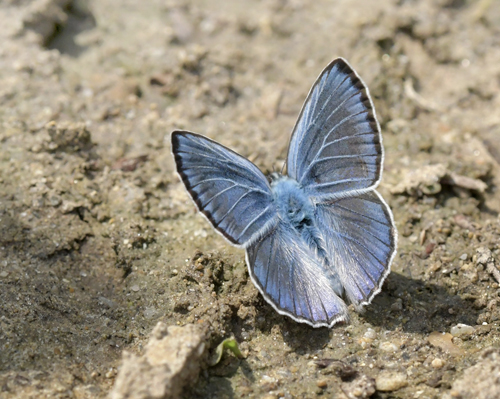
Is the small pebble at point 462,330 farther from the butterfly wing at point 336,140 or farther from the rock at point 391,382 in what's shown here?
the butterfly wing at point 336,140

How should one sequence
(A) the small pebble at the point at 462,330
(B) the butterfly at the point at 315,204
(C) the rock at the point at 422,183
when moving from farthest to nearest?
(C) the rock at the point at 422,183, (A) the small pebble at the point at 462,330, (B) the butterfly at the point at 315,204

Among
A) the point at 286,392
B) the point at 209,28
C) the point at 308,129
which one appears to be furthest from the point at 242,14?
the point at 286,392

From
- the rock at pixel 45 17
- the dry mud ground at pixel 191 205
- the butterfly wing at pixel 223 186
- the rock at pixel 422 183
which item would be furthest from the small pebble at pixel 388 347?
the rock at pixel 45 17

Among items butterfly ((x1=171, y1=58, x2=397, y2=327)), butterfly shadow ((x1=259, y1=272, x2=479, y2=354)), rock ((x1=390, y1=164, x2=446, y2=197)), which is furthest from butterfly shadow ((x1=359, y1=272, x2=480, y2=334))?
rock ((x1=390, y1=164, x2=446, y2=197))

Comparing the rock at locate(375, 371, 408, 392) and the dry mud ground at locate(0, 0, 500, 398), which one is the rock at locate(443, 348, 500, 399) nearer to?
the dry mud ground at locate(0, 0, 500, 398)

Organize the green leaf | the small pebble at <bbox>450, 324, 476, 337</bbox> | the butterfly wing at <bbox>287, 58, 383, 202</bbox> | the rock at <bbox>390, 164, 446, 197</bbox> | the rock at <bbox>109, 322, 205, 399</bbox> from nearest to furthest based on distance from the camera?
the rock at <bbox>109, 322, 205, 399</bbox> < the green leaf < the small pebble at <bbox>450, 324, 476, 337</bbox> < the butterfly wing at <bbox>287, 58, 383, 202</bbox> < the rock at <bbox>390, 164, 446, 197</bbox>
